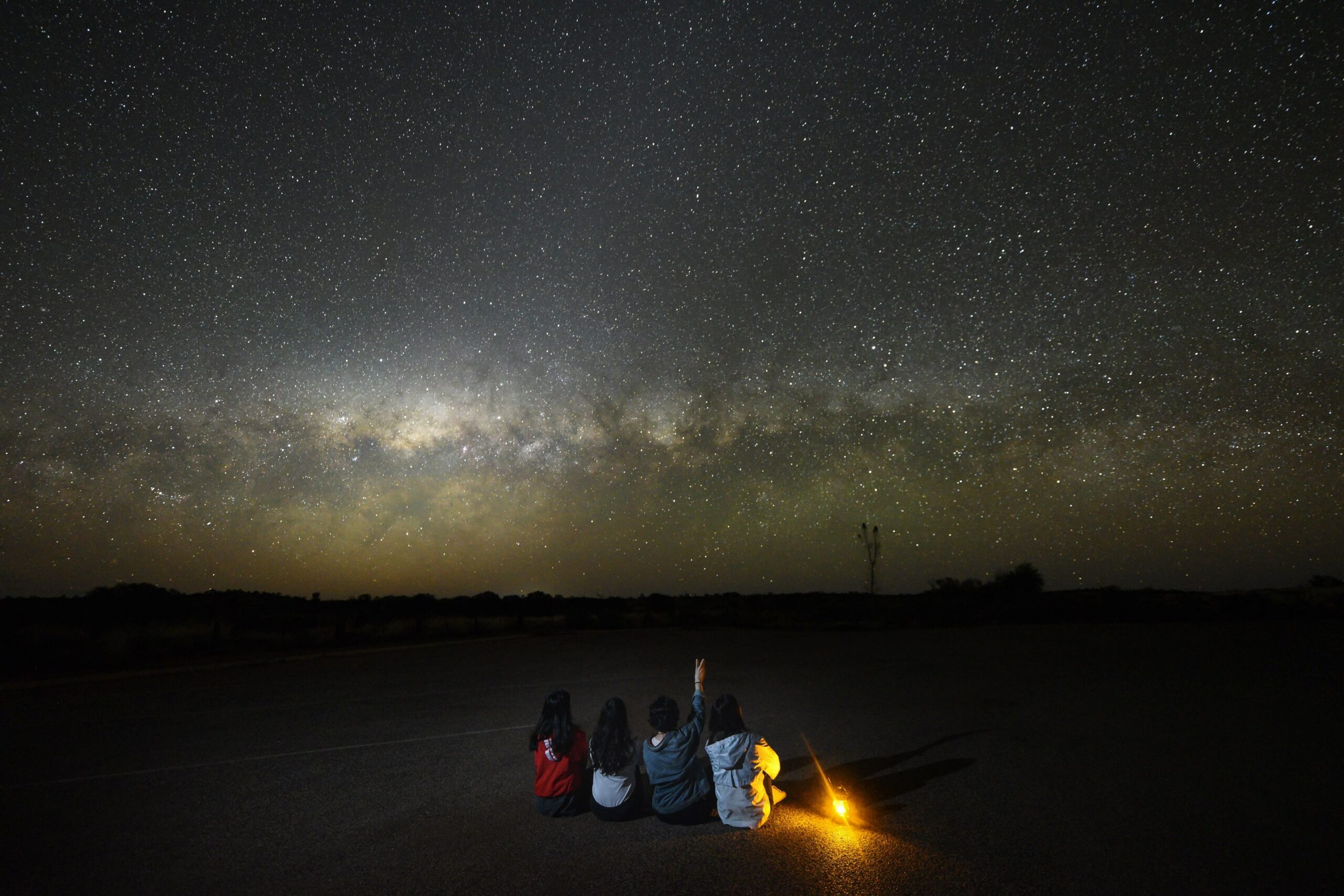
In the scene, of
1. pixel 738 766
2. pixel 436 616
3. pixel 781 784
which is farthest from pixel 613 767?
pixel 436 616

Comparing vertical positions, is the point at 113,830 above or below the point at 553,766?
below

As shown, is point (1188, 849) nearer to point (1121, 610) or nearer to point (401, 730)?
point (401, 730)

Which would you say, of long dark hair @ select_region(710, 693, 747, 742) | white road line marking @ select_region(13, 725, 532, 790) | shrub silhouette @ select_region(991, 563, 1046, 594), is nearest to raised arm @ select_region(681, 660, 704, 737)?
long dark hair @ select_region(710, 693, 747, 742)

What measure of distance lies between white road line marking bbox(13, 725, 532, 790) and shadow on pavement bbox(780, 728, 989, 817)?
174 inches

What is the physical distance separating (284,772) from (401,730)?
83.1 inches

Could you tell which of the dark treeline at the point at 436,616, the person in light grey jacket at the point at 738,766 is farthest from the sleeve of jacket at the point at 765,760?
the dark treeline at the point at 436,616

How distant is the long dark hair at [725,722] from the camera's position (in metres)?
5.50

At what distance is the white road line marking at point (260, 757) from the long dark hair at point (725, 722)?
5.14m

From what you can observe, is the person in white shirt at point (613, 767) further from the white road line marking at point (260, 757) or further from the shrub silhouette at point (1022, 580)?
the shrub silhouette at point (1022, 580)

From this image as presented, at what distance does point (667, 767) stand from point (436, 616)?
29.7 metres

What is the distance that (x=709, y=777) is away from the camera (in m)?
5.86

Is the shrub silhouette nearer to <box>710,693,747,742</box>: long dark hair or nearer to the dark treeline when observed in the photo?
the dark treeline

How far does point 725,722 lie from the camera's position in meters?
5.50

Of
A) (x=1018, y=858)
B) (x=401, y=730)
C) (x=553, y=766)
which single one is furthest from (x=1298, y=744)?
(x=401, y=730)
